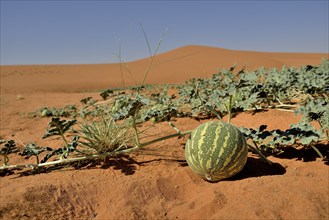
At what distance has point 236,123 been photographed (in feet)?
14.8

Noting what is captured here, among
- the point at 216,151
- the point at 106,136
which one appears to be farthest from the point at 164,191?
the point at 106,136

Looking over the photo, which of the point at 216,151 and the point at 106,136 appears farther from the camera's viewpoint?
the point at 106,136

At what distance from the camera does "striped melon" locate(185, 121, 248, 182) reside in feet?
7.85

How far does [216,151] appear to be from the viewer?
2.39m

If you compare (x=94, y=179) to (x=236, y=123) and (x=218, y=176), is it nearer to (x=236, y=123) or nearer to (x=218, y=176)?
(x=218, y=176)

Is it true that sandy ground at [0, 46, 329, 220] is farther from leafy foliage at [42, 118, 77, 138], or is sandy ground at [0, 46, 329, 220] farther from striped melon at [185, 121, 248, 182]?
leafy foliage at [42, 118, 77, 138]

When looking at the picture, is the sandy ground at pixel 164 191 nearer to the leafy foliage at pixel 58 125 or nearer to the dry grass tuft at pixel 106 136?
the dry grass tuft at pixel 106 136

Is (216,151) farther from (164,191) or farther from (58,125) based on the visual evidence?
(58,125)

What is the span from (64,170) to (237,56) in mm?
40067

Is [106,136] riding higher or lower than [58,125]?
lower

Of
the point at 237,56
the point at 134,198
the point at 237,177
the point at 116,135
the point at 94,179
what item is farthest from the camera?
the point at 237,56

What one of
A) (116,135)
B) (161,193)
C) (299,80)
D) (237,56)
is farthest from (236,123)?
(237,56)

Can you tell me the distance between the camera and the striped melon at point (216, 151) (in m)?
2.39

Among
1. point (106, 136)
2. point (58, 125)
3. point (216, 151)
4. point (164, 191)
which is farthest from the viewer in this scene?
point (106, 136)
